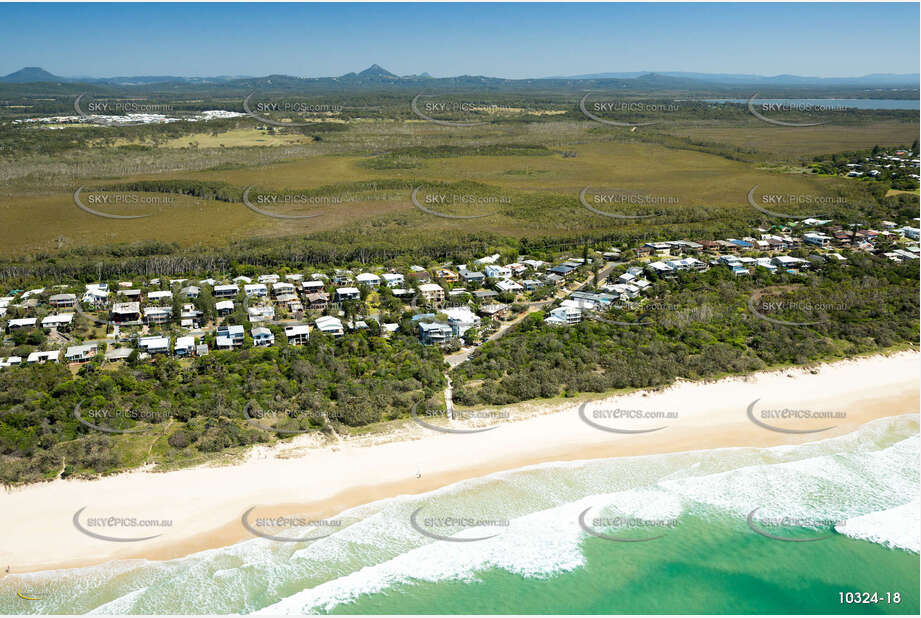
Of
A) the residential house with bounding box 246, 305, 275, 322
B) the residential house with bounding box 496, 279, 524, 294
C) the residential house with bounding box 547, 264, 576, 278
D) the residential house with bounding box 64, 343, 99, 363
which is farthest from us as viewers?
the residential house with bounding box 547, 264, 576, 278

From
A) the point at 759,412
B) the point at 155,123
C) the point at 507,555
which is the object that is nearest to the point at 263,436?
the point at 507,555

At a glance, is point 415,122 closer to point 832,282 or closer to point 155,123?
point 155,123

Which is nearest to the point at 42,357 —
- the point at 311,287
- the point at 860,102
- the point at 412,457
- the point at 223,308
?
the point at 223,308

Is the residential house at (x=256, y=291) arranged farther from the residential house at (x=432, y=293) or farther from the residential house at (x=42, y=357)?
the residential house at (x=42, y=357)

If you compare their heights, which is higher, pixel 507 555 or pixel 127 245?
pixel 127 245

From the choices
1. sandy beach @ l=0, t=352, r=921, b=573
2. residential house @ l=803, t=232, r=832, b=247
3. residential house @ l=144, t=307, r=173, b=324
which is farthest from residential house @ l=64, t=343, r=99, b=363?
residential house @ l=803, t=232, r=832, b=247

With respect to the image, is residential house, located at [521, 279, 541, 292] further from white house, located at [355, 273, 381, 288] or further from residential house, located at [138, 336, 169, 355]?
residential house, located at [138, 336, 169, 355]
